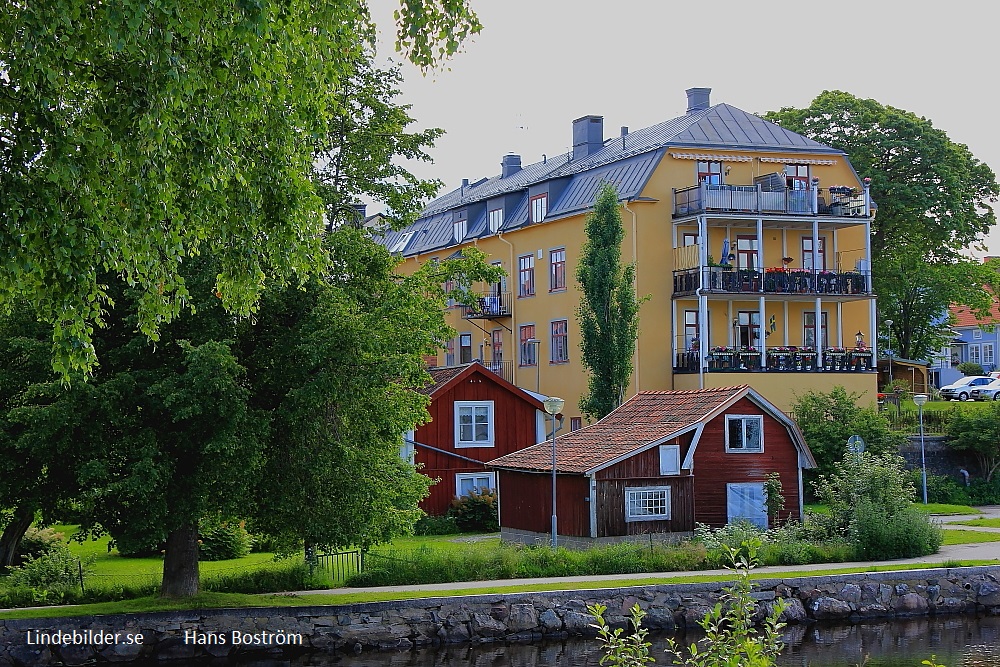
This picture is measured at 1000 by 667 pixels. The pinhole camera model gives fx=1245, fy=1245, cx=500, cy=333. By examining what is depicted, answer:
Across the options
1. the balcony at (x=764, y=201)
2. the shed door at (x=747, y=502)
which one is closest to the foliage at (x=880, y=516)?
the shed door at (x=747, y=502)

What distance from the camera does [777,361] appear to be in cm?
4522

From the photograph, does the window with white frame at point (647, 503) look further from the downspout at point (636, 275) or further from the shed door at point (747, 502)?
the downspout at point (636, 275)

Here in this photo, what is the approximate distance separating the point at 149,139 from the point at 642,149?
38.7 m

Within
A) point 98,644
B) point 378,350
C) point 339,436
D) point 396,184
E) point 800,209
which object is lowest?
point 98,644

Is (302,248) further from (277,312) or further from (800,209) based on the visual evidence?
(800,209)

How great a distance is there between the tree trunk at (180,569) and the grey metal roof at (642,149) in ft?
86.5

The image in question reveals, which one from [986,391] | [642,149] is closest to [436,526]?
[642,149]

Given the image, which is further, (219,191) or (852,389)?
(852,389)

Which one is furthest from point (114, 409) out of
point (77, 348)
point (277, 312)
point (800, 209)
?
point (800, 209)

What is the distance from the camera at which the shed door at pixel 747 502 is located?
3092 cm

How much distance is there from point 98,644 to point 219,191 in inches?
484

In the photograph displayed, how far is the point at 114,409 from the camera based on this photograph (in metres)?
19.9

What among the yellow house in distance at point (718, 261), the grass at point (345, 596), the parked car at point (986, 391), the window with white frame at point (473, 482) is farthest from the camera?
the parked car at point (986, 391)

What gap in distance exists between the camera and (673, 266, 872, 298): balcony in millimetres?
44750
